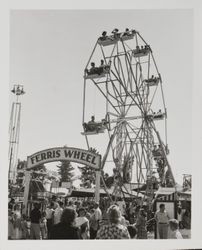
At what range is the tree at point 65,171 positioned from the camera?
16.7 ft

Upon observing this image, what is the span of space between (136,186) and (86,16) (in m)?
2.49

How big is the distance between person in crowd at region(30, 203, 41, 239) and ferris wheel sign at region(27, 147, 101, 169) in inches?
22.2

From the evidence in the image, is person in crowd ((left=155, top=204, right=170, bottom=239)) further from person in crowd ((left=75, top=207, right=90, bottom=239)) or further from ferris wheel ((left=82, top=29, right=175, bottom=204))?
person in crowd ((left=75, top=207, right=90, bottom=239))

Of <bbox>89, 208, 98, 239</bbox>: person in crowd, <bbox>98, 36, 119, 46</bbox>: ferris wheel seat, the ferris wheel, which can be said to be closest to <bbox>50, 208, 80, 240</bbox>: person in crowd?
<bbox>89, 208, 98, 239</bbox>: person in crowd

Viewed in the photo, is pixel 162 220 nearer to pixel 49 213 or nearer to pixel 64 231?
pixel 49 213

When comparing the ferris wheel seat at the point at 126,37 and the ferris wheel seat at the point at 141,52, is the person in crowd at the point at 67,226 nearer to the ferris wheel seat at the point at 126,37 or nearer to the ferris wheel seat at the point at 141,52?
the ferris wheel seat at the point at 126,37

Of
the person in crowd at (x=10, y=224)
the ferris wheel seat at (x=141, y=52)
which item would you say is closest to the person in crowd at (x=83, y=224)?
the person in crowd at (x=10, y=224)

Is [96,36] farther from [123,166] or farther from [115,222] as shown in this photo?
[115,222]

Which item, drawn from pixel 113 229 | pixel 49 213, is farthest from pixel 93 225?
pixel 113 229

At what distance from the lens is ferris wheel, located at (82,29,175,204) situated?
516cm

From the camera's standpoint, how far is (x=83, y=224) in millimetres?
4398

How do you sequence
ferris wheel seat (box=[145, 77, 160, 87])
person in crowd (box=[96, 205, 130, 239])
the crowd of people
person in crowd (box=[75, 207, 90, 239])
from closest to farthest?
person in crowd (box=[96, 205, 130, 239]), person in crowd (box=[75, 207, 90, 239]), the crowd of people, ferris wheel seat (box=[145, 77, 160, 87])

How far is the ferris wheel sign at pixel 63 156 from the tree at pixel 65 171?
0.53ft

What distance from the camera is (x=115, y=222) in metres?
3.23
